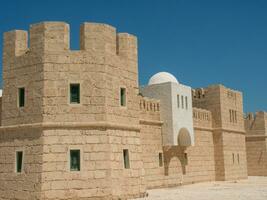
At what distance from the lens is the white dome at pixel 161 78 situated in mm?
24656

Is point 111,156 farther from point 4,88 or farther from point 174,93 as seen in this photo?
point 174,93

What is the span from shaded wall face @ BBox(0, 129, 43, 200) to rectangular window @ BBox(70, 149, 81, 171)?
3.50 feet

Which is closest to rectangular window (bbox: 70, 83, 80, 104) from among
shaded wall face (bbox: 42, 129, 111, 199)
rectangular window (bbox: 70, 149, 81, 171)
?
shaded wall face (bbox: 42, 129, 111, 199)

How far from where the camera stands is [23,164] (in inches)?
580

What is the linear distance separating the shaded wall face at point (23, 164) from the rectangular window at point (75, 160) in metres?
1.07

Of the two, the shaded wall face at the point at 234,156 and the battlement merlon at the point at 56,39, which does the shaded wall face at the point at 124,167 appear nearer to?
the battlement merlon at the point at 56,39

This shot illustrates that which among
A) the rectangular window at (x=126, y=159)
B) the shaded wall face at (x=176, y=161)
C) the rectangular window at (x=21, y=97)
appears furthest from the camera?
the shaded wall face at (x=176, y=161)

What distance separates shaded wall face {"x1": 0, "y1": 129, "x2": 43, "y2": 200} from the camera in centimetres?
1420

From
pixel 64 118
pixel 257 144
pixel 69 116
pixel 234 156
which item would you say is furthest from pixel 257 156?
pixel 64 118

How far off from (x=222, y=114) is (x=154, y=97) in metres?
6.96

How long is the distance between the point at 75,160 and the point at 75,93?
8.00 feet

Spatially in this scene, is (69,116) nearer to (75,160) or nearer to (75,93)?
(75,93)

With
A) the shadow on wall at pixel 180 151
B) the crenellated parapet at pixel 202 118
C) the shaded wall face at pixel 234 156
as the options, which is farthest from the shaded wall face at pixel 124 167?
the shaded wall face at pixel 234 156

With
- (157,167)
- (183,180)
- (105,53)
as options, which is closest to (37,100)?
(105,53)
